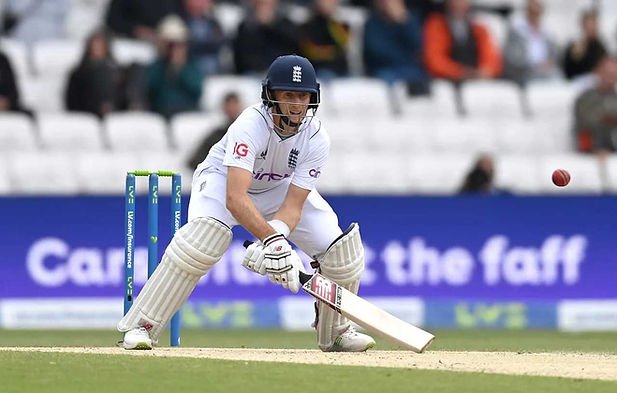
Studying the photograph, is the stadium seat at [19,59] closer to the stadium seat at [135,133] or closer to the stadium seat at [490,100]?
the stadium seat at [135,133]

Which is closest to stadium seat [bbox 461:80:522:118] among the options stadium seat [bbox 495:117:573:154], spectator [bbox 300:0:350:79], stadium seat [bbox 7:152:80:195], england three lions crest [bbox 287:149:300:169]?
stadium seat [bbox 495:117:573:154]

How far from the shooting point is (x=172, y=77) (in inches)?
471

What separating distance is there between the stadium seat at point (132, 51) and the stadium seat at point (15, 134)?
1.11 meters

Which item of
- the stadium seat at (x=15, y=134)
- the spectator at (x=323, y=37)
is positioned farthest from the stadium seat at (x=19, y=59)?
the spectator at (x=323, y=37)

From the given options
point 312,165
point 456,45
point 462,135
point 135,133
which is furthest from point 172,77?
point 312,165

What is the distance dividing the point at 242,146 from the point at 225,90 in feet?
19.5

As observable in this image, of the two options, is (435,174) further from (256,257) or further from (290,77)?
(256,257)

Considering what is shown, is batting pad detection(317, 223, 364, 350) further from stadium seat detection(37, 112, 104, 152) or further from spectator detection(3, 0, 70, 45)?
spectator detection(3, 0, 70, 45)

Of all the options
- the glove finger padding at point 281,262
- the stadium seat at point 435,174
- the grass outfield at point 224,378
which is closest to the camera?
the grass outfield at point 224,378

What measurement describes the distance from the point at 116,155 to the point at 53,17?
6.20 feet

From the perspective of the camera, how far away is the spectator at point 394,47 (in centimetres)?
1271

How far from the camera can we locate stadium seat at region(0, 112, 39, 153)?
37.5ft

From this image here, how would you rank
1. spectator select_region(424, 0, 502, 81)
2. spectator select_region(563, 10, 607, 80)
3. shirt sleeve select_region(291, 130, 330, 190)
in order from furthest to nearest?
spectator select_region(563, 10, 607, 80) → spectator select_region(424, 0, 502, 81) → shirt sleeve select_region(291, 130, 330, 190)

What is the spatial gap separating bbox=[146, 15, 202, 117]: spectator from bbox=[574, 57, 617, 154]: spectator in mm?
3208
